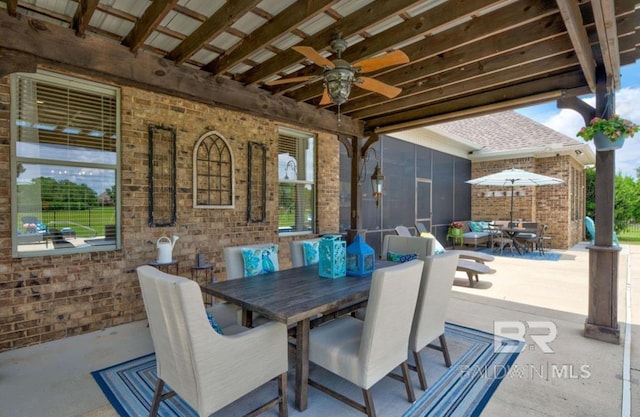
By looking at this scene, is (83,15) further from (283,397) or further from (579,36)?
(579,36)

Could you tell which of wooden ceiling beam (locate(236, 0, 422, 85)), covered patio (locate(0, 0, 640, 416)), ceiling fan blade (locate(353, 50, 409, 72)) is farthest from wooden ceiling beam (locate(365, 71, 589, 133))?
wooden ceiling beam (locate(236, 0, 422, 85))

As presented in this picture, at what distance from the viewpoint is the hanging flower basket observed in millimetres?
3225

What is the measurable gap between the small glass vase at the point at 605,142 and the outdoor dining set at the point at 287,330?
219 centimetres

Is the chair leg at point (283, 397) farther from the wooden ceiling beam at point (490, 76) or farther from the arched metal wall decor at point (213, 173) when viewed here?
the wooden ceiling beam at point (490, 76)

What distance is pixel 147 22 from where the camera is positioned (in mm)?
2586

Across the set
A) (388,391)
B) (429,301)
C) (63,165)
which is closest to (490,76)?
(429,301)

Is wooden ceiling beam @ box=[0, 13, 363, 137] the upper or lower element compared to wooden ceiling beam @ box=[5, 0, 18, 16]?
lower

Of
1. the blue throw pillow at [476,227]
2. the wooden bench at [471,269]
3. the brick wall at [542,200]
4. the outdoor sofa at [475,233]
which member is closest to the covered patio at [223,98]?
the wooden bench at [471,269]

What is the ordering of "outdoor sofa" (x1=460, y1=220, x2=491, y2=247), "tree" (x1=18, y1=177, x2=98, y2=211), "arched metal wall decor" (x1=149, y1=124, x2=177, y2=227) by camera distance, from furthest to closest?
"outdoor sofa" (x1=460, y1=220, x2=491, y2=247)
"arched metal wall decor" (x1=149, y1=124, x2=177, y2=227)
"tree" (x1=18, y1=177, x2=98, y2=211)

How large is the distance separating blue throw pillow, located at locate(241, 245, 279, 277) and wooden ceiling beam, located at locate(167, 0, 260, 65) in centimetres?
189

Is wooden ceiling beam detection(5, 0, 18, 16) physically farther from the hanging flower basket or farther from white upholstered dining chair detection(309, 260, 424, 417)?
the hanging flower basket

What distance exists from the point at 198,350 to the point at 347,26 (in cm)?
257

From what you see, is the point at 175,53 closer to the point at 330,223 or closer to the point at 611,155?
the point at 330,223

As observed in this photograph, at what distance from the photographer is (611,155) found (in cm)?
346
